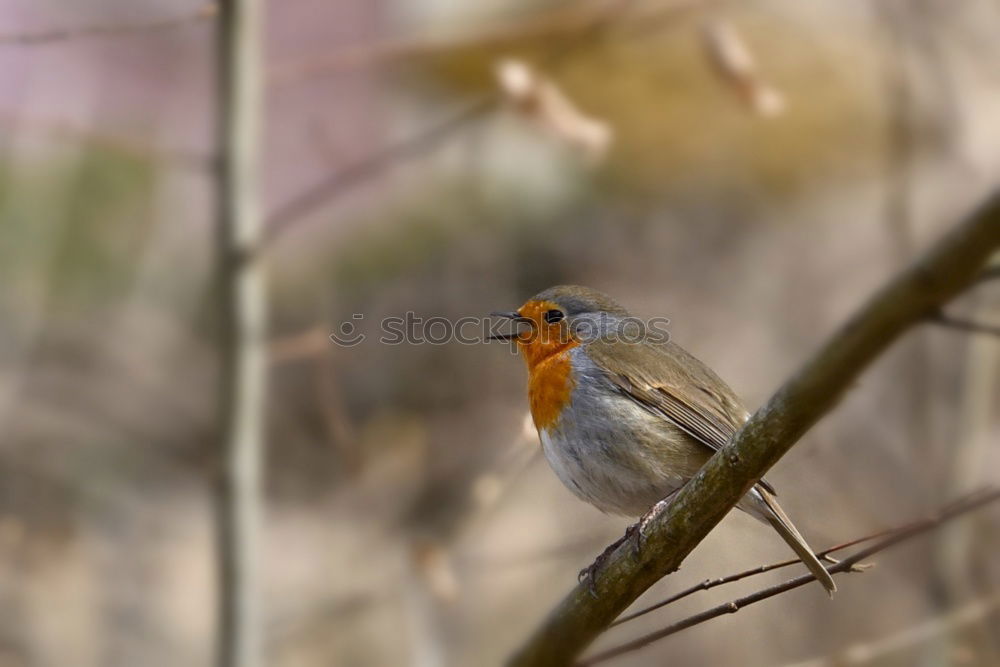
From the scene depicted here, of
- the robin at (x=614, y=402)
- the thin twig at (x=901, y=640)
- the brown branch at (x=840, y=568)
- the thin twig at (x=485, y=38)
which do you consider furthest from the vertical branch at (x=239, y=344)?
the brown branch at (x=840, y=568)

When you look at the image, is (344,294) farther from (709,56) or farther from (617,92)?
(709,56)

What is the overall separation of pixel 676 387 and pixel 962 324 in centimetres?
138

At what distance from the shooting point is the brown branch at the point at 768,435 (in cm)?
97

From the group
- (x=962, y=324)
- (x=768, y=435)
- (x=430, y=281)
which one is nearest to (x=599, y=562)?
(x=768, y=435)

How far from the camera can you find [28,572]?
594 cm

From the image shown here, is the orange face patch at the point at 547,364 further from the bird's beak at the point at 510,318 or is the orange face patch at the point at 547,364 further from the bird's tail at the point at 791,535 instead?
the bird's tail at the point at 791,535

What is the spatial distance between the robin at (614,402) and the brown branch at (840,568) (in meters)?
0.54

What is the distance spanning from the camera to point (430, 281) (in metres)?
6.46

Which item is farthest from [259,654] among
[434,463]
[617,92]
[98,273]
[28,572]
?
[617,92]

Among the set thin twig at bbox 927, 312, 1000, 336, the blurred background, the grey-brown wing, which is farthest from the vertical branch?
thin twig at bbox 927, 312, 1000, 336

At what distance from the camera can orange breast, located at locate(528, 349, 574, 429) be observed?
2.35 metres

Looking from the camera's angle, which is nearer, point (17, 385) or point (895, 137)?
point (895, 137)

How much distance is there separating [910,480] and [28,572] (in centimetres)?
481

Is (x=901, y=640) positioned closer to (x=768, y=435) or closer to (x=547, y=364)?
(x=547, y=364)
